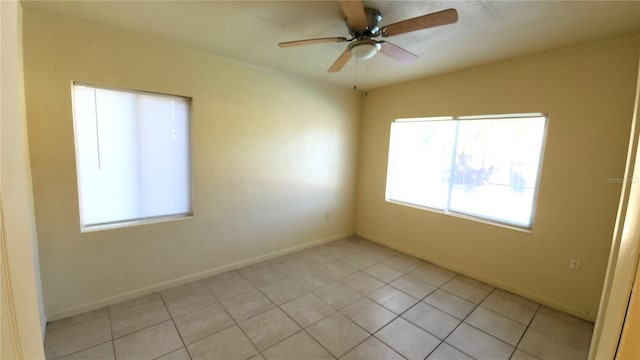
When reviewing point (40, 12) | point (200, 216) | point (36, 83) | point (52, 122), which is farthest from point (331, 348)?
point (40, 12)

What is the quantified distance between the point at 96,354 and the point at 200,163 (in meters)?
1.79

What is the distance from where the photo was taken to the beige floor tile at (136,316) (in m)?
2.12

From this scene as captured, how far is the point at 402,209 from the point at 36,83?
416 centimetres

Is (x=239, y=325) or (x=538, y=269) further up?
(x=538, y=269)

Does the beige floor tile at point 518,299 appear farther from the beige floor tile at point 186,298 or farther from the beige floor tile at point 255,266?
the beige floor tile at point 186,298

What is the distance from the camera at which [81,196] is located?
227cm

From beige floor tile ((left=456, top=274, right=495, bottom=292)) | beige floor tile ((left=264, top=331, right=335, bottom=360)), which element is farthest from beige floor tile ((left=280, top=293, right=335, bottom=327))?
beige floor tile ((left=456, top=274, right=495, bottom=292))

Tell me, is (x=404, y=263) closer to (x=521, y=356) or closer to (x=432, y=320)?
(x=432, y=320)

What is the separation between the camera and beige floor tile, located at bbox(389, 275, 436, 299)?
2.76 m

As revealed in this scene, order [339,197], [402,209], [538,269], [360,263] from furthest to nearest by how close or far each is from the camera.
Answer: [339,197], [402,209], [360,263], [538,269]

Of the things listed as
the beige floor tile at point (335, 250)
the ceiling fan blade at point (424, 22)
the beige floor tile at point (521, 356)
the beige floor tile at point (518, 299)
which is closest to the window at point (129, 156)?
the beige floor tile at point (335, 250)

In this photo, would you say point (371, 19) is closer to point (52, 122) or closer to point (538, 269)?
point (52, 122)

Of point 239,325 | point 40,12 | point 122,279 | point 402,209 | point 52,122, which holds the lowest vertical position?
point 239,325

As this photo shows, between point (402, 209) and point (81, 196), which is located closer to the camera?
point (81, 196)
